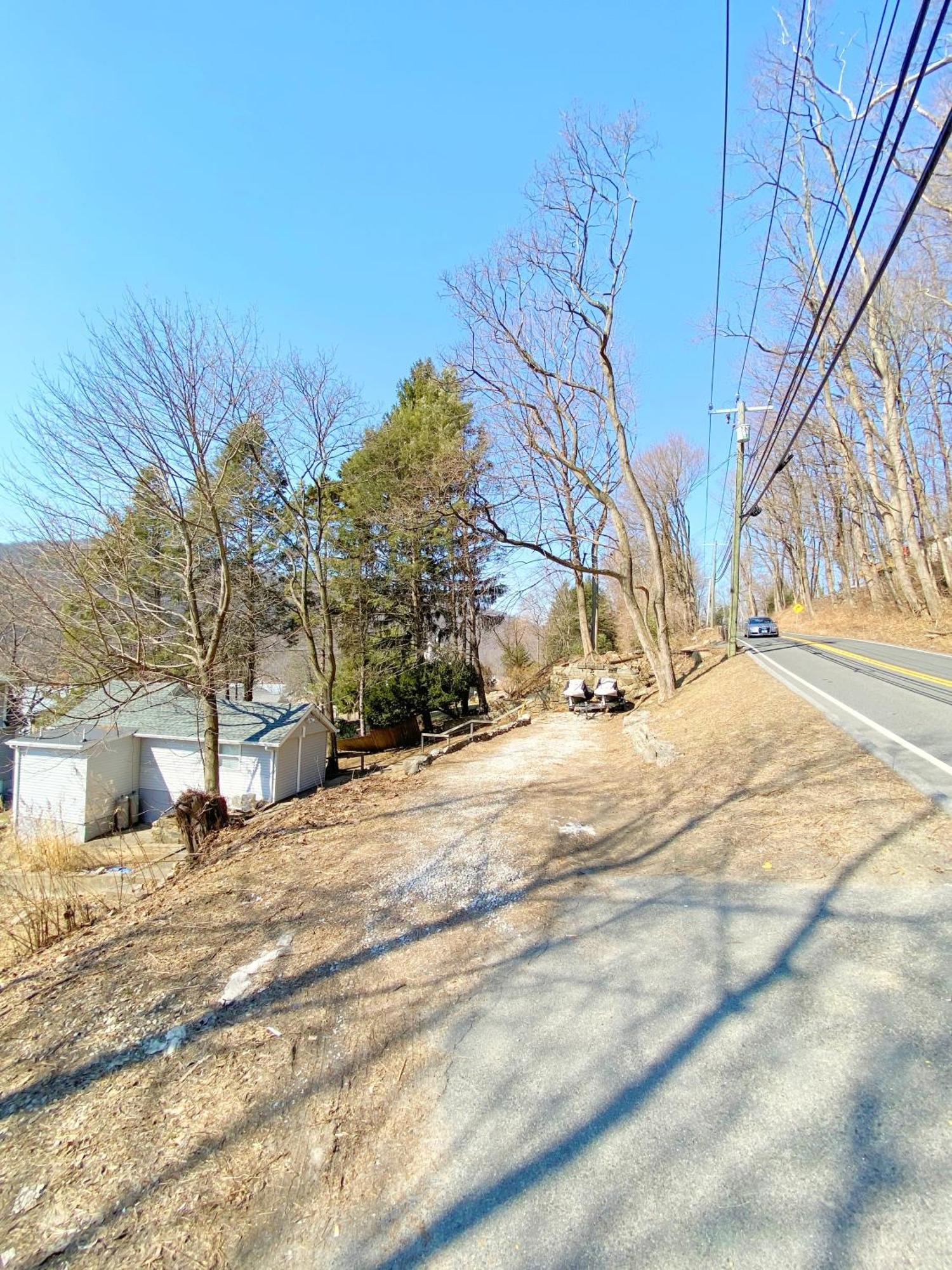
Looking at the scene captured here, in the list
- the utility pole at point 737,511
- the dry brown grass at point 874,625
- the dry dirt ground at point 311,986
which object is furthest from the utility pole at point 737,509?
the dry dirt ground at point 311,986

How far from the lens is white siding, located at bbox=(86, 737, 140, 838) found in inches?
696

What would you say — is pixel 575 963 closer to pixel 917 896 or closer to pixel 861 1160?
pixel 861 1160

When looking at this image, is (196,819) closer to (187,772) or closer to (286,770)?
(286,770)

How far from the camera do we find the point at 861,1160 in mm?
2000

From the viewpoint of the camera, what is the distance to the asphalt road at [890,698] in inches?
237

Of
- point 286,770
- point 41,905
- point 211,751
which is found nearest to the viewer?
point 41,905

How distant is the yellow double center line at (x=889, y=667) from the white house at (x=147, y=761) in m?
15.8

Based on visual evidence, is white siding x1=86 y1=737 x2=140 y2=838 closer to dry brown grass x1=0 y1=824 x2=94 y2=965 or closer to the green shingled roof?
the green shingled roof

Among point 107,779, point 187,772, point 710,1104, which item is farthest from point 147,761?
point 710,1104

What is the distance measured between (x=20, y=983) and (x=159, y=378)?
11184mm

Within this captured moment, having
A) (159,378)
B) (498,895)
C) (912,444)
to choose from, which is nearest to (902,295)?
(912,444)

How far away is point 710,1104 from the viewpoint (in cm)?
232

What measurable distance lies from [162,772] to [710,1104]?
20.2m

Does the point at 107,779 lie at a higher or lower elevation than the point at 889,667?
lower
